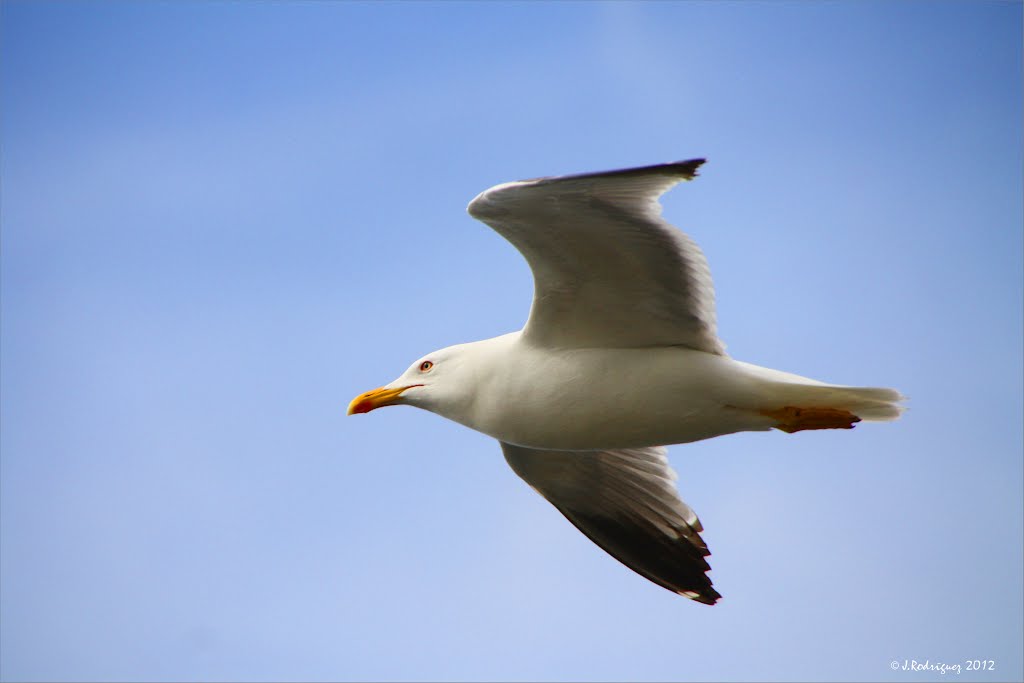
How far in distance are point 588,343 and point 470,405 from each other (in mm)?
804

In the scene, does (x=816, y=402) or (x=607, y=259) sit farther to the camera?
(x=816, y=402)

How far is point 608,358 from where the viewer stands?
269 inches

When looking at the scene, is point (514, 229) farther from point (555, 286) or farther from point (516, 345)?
point (516, 345)

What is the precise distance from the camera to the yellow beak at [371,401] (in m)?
7.41

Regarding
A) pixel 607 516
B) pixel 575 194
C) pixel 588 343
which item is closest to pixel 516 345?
pixel 588 343

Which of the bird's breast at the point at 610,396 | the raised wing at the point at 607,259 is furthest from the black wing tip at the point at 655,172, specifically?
the bird's breast at the point at 610,396

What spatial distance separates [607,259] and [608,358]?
68 centimetres

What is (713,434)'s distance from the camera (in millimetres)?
6930

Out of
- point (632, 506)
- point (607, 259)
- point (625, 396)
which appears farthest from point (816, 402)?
point (632, 506)

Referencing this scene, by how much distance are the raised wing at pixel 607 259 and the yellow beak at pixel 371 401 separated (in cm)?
104

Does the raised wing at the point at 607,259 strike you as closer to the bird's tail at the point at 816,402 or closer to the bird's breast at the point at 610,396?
the bird's breast at the point at 610,396

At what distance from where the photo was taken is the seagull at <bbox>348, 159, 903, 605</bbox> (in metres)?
6.09

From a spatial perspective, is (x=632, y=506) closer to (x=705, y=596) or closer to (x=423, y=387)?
(x=705, y=596)

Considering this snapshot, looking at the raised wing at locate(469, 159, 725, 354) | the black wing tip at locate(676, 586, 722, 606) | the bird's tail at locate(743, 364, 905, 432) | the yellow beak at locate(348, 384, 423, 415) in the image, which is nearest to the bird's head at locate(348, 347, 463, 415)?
the yellow beak at locate(348, 384, 423, 415)
